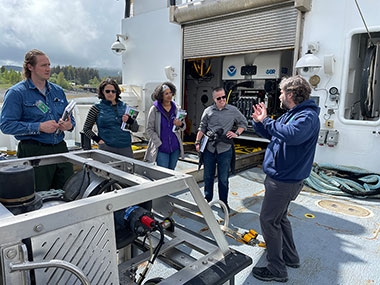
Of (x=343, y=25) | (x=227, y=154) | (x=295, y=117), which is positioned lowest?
(x=227, y=154)

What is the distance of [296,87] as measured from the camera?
80.2 inches

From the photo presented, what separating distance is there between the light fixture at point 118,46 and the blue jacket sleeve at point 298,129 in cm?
702

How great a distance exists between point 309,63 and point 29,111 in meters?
4.18

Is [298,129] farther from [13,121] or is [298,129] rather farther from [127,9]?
[127,9]

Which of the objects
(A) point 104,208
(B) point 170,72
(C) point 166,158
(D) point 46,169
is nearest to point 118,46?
(B) point 170,72

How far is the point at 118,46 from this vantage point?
25.8ft

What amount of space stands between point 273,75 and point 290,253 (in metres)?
5.03

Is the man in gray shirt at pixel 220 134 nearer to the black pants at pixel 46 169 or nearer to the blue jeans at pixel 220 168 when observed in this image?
the blue jeans at pixel 220 168

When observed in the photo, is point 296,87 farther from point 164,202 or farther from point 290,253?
point 290,253

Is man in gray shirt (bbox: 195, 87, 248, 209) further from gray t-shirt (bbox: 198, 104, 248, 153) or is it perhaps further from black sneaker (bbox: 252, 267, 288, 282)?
black sneaker (bbox: 252, 267, 288, 282)

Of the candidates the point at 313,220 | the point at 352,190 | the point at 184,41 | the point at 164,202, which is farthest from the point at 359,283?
the point at 184,41

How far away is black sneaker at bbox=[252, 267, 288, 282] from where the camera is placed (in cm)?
218

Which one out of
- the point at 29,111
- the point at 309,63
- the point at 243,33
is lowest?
the point at 29,111

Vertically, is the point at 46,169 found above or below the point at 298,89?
below
